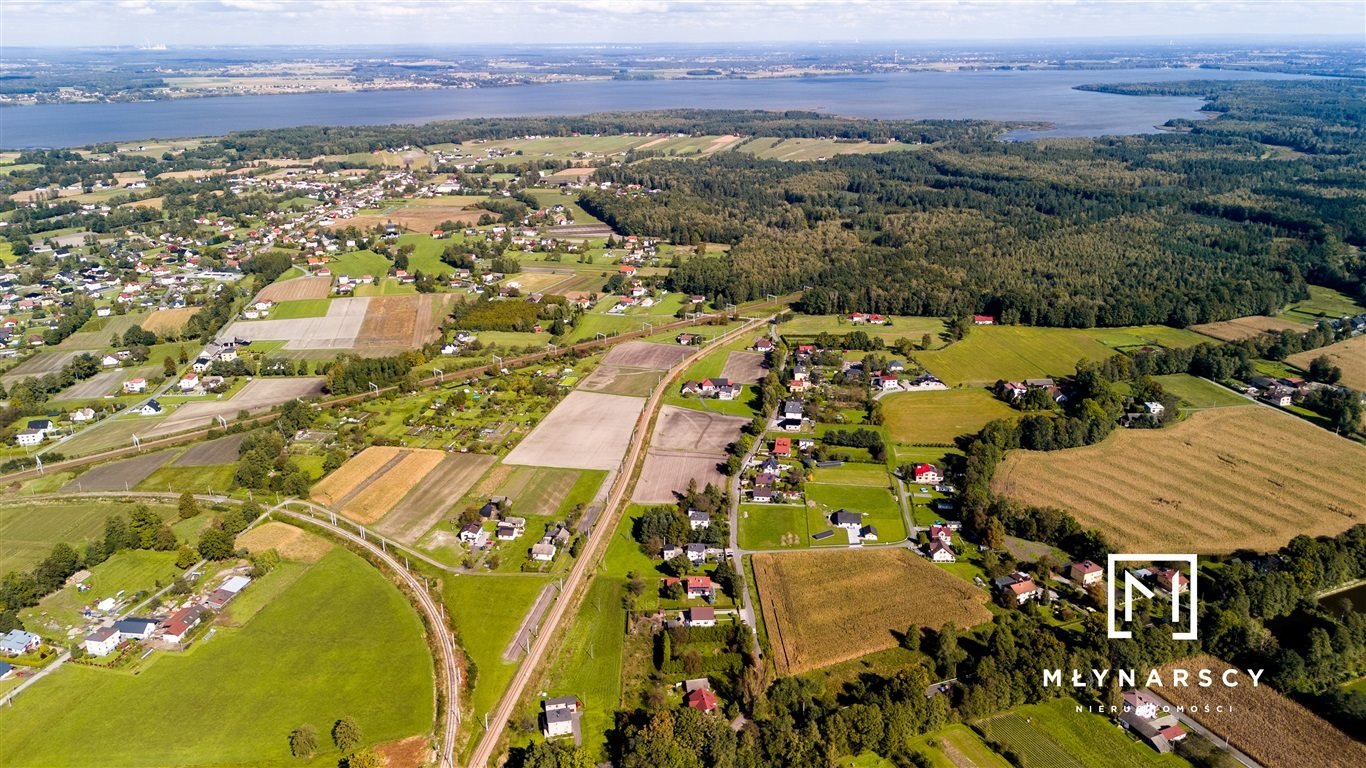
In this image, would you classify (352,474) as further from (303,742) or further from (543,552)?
(303,742)

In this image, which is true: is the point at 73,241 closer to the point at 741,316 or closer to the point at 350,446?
the point at 350,446

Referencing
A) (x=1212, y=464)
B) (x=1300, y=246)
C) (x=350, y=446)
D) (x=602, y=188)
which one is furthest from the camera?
(x=602, y=188)

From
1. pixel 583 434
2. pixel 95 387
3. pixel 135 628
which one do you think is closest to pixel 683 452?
pixel 583 434

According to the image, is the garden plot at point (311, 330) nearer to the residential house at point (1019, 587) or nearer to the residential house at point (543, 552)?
the residential house at point (543, 552)

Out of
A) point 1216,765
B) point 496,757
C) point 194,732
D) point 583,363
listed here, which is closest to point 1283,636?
point 1216,765

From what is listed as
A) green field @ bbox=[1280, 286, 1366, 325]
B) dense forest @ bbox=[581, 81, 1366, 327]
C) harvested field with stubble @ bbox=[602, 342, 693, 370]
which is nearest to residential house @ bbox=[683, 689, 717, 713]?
harvested field with stubble @ bbox=[602, 342, 693, 370]

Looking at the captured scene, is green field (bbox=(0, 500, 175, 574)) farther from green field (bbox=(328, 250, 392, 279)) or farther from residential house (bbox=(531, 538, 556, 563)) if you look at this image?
green field (bbox=(328, 250, 392, 279))

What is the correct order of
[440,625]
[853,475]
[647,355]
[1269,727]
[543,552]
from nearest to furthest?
[1269,727] → [440,625] → [543,552] → [853,475] → [647,355]
